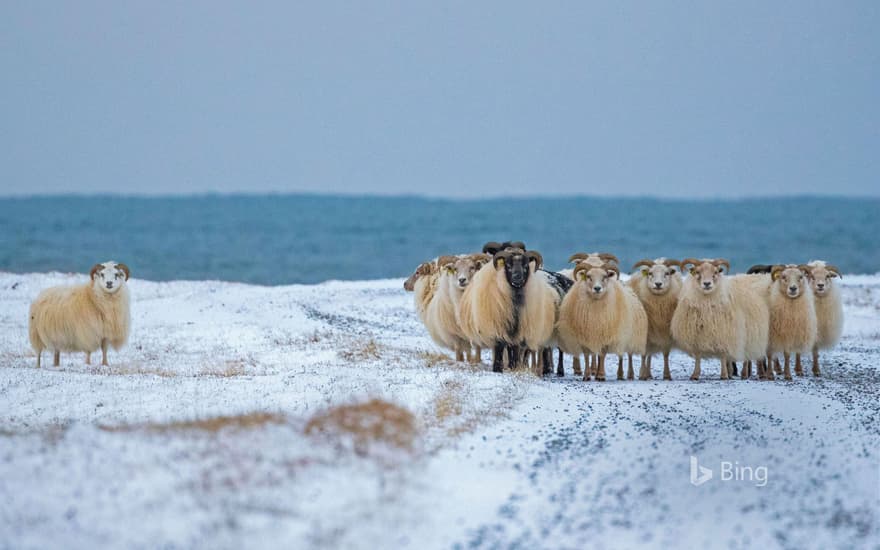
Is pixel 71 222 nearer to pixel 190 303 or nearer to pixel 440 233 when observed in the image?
pixel 440 233

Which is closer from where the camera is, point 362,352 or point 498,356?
point 498,356

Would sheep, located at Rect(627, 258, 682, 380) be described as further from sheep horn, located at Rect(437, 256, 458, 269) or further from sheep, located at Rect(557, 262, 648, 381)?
sheep horn, located at Rect(437, 256, 458, 269)

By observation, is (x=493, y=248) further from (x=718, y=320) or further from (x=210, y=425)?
(x=210, y=425)

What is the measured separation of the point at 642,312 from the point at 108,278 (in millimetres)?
8741

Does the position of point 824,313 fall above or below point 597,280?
below

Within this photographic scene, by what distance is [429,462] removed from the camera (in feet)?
33.4

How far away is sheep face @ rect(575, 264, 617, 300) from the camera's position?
55.8 feet

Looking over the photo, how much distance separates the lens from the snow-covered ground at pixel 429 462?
344 inches

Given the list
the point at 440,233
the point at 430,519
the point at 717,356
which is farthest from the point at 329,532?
the point at 440,233

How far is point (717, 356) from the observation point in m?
17.5

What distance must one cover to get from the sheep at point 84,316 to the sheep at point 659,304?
8.52 m

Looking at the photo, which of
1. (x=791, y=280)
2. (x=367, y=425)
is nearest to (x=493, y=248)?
(x=791, y=280)

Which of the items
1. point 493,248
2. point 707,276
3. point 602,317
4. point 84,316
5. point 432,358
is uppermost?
point 493,248

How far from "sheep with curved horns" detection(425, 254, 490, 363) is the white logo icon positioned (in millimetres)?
8243
